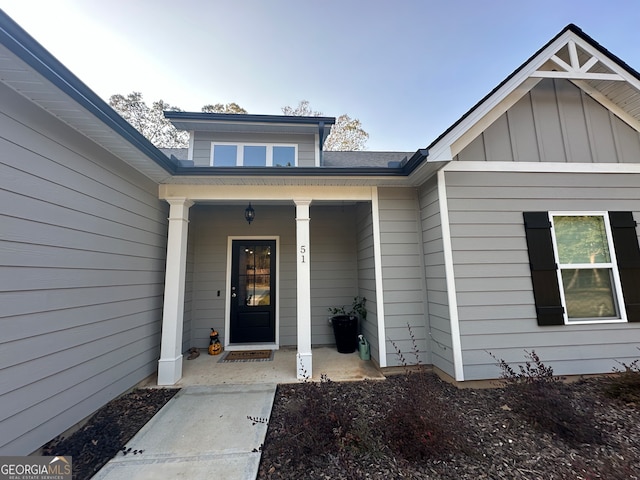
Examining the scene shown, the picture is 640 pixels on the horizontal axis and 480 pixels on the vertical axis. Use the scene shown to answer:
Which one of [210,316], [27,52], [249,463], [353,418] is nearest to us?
[27,52]

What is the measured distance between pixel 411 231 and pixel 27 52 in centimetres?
401

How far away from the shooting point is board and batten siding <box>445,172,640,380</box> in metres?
3.07

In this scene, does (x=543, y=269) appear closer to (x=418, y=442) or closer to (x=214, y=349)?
(x=418, y=442)

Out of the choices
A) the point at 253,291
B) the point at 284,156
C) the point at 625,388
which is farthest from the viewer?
the point at 284,156

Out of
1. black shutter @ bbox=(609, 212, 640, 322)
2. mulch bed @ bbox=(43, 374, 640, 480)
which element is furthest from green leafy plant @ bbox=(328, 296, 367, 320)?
black shutter @ bbox=(609, 212, 640, 322)

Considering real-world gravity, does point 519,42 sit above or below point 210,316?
above

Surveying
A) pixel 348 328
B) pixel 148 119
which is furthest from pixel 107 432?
pixel 148 119

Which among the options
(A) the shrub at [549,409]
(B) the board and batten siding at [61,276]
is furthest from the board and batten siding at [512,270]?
(B) the board and batten siding at [61,276]

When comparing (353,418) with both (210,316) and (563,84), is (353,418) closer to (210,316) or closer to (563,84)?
(210,316)

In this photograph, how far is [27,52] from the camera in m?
1.54

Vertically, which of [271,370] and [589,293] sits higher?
[589,293]

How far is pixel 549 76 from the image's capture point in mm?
3084

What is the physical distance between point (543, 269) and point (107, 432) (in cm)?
498

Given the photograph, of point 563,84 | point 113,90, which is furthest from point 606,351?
point 113,90
